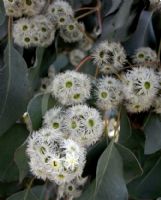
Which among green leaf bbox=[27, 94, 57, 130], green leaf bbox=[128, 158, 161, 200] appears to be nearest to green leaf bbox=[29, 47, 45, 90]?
green leaf bbox=[27, 94, 57, 130]

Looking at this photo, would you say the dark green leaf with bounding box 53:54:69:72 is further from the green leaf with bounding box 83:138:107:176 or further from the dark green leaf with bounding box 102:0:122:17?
the green leaf with bounding box 83:138:107:176

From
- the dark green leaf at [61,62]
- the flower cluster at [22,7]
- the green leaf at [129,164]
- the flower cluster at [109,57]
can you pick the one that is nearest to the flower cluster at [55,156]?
the green leaf at [129,164]

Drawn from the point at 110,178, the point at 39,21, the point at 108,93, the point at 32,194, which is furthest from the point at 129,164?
the point at 39,21

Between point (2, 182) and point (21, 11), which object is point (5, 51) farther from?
point (2, 182)

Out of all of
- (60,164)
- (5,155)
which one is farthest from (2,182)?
(60,164)

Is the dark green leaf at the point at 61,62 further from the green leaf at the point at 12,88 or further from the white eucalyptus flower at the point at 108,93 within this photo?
the white eucalyptus flower at the point at 108,93

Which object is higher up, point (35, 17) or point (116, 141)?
point (35, 17)
